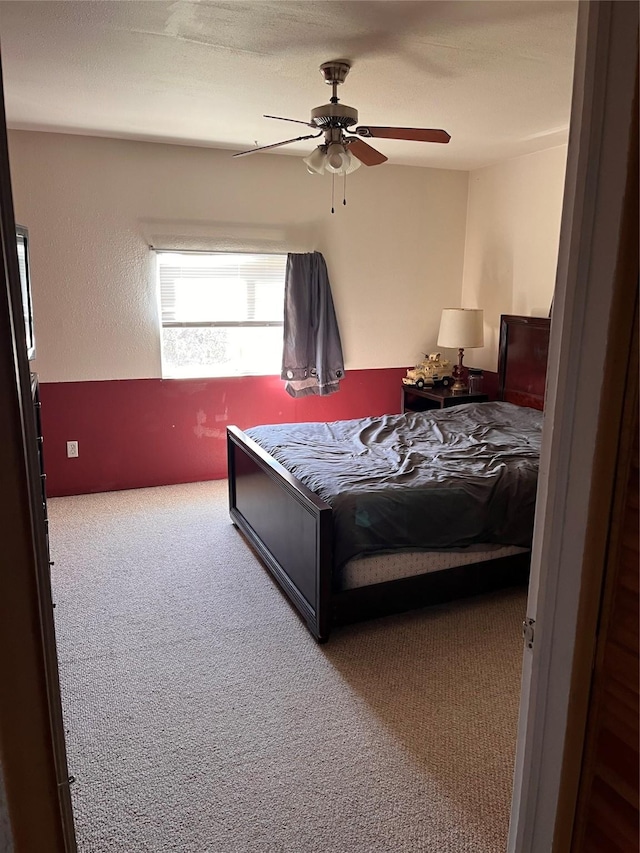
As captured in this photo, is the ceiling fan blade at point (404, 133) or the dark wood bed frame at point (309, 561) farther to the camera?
the ceiling fan blade at point (404, 133)

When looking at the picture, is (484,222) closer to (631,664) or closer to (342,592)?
(342,592)

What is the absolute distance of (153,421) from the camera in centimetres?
467

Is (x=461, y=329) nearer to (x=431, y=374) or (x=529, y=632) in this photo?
(x=431, y=374)

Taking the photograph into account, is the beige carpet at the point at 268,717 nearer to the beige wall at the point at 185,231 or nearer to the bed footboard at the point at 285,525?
the bed footboard at the point at 285,525

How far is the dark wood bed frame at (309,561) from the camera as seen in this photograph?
2.62 m

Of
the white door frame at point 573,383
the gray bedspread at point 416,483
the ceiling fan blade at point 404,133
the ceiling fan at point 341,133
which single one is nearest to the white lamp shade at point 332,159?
the ceiling fan at point 341,133

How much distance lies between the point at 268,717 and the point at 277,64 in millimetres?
2785

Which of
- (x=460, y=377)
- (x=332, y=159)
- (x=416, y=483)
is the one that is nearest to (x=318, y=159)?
(x=332, y=159)

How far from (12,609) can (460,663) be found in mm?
2136

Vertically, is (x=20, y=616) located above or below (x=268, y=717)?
above

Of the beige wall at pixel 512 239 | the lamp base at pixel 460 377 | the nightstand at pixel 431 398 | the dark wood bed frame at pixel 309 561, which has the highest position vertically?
the beige wall at pixel 512 239

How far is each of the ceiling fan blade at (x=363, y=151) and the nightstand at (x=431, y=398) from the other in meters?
2.27

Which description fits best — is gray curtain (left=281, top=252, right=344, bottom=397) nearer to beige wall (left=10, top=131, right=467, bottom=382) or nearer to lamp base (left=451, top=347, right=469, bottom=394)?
beige wall (left=10, top=131, right=467, bottom=382)

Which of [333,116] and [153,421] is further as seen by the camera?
[153,421]
